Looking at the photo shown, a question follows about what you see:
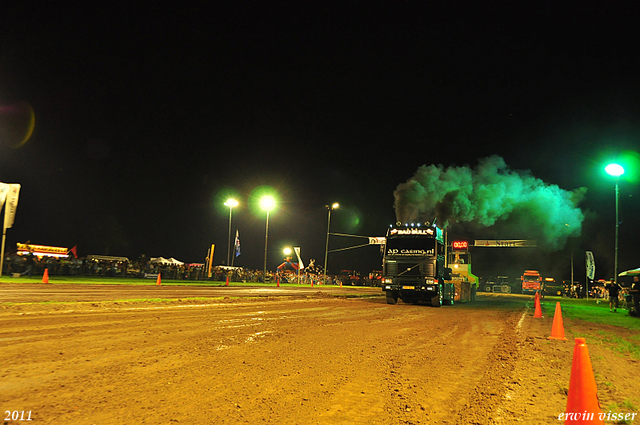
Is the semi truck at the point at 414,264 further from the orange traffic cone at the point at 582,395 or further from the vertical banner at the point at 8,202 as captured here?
the vertical banner at the point at 8,202

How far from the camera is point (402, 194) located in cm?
4062

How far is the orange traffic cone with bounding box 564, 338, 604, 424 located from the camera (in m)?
3.39

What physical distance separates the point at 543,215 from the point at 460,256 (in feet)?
80.9

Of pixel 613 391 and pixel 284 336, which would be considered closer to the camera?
pixel 613 391

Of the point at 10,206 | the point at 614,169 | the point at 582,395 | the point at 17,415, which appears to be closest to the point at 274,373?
the point at 17,415

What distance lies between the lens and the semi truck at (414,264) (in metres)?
19.9

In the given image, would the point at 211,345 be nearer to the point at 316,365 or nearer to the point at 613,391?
the point at 316,365

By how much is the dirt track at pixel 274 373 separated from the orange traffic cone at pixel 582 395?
968 millimetres

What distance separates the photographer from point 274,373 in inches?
235

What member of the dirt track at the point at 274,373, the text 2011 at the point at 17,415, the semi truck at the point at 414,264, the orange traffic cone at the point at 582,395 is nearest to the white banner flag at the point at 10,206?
the dirt track at the point at 274,373

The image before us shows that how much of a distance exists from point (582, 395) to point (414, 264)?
662 inches

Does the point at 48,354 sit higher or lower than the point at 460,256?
lower

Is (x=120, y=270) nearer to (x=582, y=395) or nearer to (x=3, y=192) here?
(x=3, y=192)

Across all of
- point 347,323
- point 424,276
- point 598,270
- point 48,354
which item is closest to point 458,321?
point 347,323
